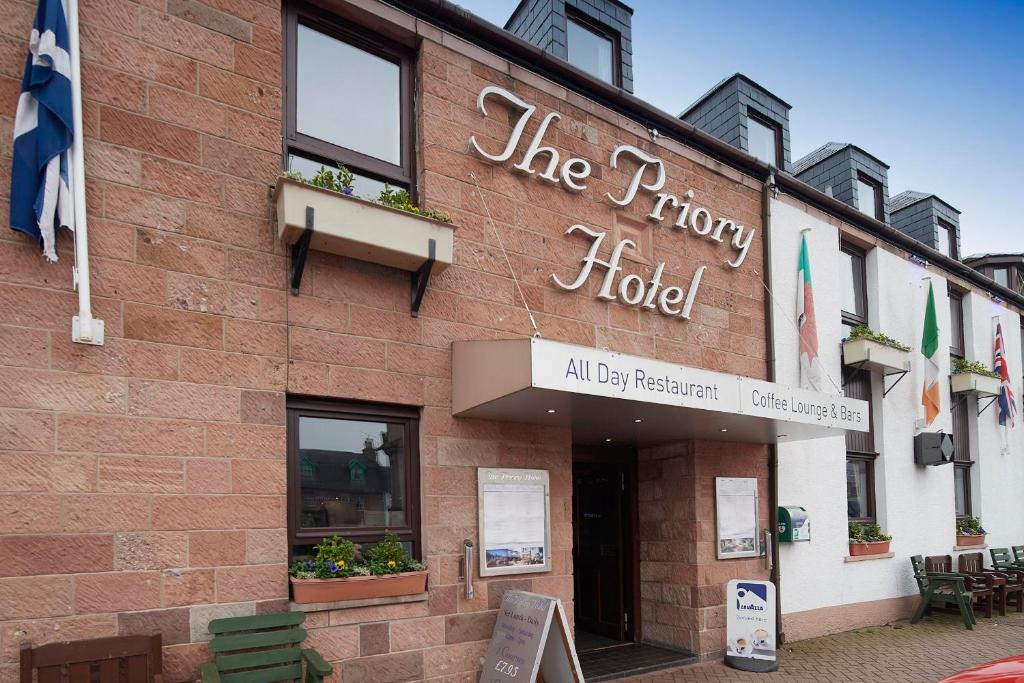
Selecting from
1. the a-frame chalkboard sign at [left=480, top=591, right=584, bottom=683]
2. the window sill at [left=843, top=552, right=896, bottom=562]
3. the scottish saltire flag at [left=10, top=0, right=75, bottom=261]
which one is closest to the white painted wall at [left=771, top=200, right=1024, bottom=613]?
the window sill at [left=843, top=552, right=896, bottom=562]

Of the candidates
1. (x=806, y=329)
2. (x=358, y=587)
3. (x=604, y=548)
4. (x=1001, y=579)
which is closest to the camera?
(x=358, y=587)

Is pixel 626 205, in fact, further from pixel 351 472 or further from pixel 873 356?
pixel 873 356

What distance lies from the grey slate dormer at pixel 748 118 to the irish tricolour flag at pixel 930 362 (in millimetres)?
3101

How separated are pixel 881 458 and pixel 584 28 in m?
7.14

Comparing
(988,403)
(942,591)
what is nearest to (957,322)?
(988,403)

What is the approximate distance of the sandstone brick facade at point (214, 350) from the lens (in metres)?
4.63

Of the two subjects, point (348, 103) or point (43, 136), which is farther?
point (348, 103)

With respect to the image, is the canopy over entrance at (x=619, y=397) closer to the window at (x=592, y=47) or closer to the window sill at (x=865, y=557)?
the window sill at (x=865, y=557)

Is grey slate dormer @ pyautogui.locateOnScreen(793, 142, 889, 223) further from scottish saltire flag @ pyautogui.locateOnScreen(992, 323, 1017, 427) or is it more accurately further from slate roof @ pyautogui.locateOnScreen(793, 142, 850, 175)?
scottish saltire flag @ pyautogui.locateOnScreen(992, 323, 1017, 427)

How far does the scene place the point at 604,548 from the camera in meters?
9.47

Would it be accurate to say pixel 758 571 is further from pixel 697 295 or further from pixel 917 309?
pixel 917 309

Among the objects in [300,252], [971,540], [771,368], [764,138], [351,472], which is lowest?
[971,540]

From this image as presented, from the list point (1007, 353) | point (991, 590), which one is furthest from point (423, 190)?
point (1007, 353)

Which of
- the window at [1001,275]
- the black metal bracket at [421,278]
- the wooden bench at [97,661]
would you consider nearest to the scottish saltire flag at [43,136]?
the wooden bench at [97,661]
